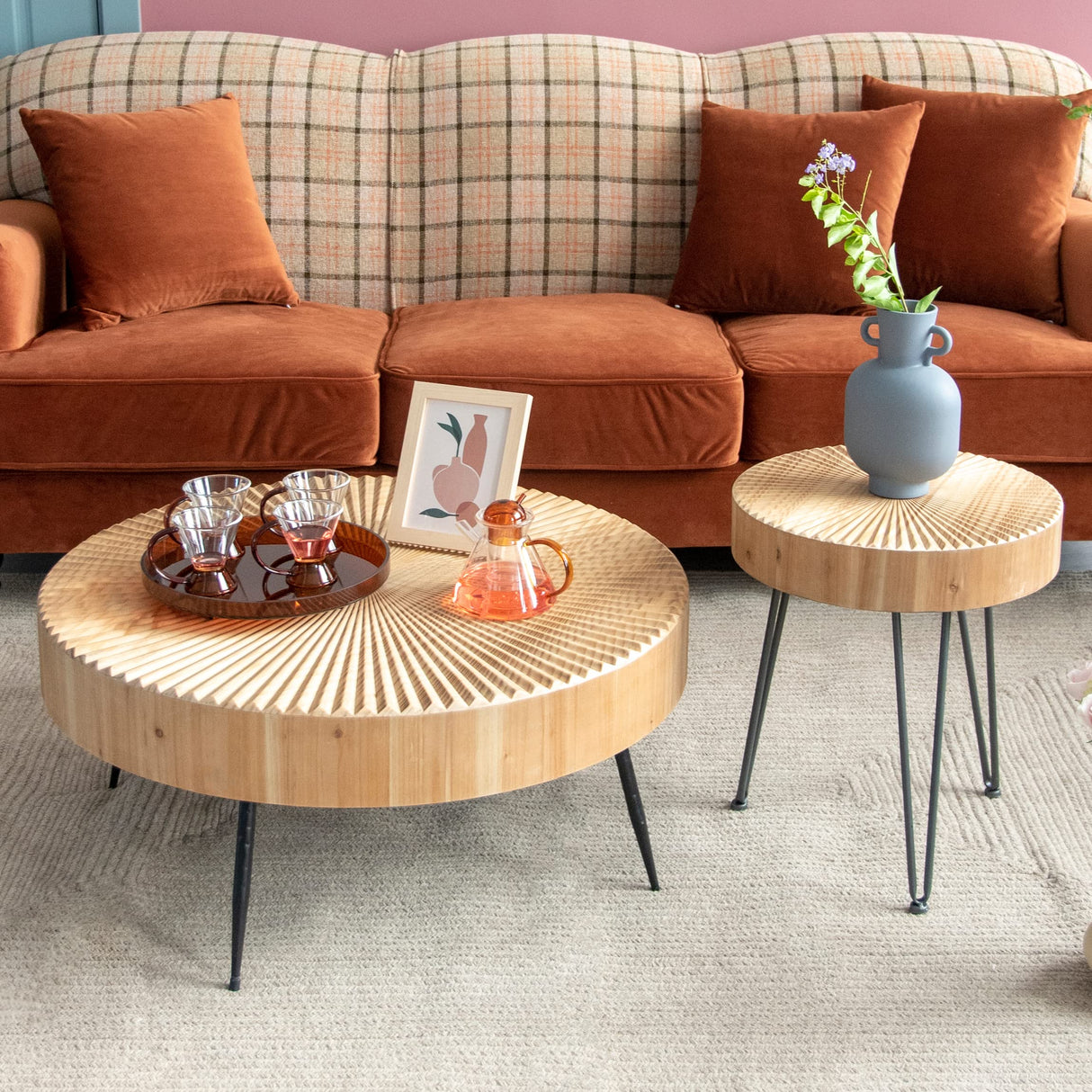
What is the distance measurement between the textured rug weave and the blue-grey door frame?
1758 millimetres

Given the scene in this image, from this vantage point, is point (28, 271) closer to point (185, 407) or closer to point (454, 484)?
point (185, 407)

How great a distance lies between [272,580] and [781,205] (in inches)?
58.8

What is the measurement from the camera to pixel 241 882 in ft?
4.26

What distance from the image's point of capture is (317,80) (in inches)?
106

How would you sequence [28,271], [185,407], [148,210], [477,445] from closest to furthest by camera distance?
[477,445], [185,407], [28,271], [148,210]

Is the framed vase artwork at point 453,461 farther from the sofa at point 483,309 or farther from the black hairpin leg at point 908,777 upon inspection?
the sofa at point 483,309

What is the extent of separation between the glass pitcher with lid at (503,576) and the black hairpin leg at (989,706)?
0.56 meters

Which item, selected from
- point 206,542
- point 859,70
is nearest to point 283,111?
point 859,70

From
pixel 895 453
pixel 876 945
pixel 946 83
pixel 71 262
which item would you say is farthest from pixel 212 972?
pixel 946 83

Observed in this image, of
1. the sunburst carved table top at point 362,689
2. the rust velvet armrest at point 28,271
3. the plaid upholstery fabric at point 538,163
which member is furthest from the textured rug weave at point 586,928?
the plaid upholstery fabric at point 538,163

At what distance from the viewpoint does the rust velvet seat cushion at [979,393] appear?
2.17 m

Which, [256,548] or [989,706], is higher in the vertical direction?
[256,548]

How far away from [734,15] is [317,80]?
3.31 feet

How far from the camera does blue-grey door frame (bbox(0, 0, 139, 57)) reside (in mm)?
2848
